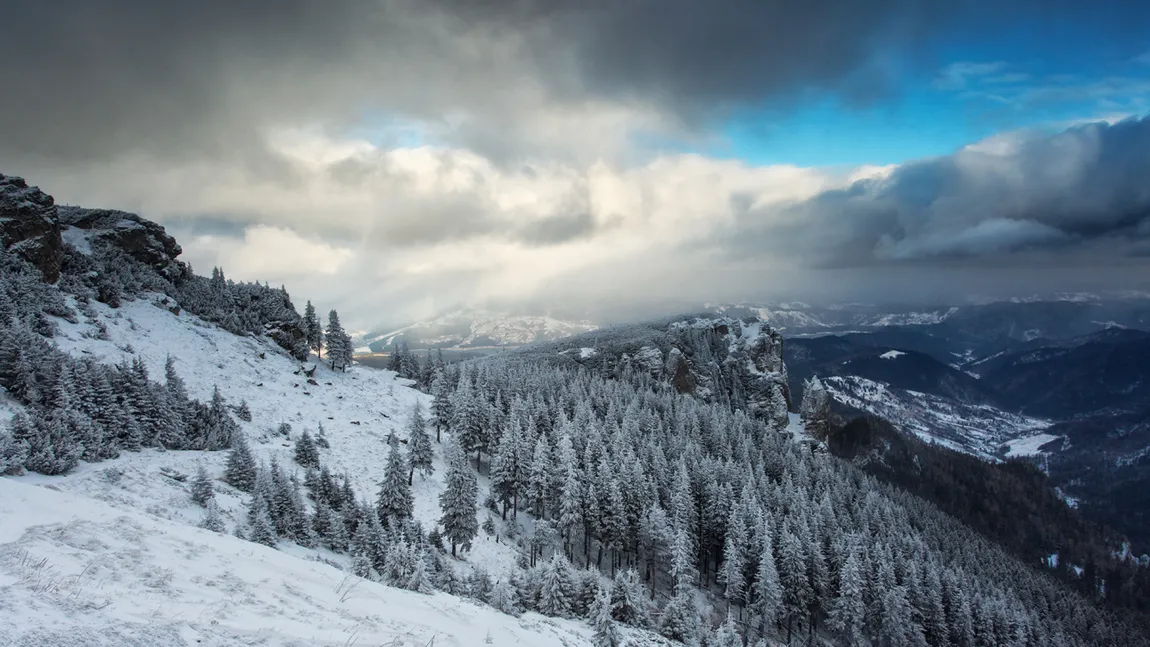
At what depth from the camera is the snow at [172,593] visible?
11156 millimetres

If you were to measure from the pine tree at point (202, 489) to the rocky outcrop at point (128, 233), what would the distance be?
228ft

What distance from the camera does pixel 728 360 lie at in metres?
193

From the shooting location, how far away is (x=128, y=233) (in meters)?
83.7

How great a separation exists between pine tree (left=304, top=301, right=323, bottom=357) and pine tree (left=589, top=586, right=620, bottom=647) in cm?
8058

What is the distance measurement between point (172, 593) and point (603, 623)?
77.3ft

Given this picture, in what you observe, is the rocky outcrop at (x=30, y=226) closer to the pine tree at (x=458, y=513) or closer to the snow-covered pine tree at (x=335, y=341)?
the snow-covered pine tree at (x=335, y=341)

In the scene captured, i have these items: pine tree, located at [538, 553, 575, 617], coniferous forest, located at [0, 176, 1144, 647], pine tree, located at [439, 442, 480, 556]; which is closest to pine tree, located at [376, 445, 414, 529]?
coniferous forest, located at [0, 176, 1144, 647]

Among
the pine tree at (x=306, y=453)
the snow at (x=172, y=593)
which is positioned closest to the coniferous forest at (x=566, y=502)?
the pine tree at (x=306, y=453)

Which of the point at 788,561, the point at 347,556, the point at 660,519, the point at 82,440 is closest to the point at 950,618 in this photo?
the point at 788,561

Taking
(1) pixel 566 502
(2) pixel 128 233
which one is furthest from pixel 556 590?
(2) pixel 128 233

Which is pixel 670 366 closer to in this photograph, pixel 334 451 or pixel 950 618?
pixel 950 618

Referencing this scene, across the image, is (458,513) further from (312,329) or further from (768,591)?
(312,329)

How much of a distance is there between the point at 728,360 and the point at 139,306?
567ft

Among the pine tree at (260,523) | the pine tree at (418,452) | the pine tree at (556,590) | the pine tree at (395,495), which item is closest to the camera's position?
the pine tree at (260,523)
